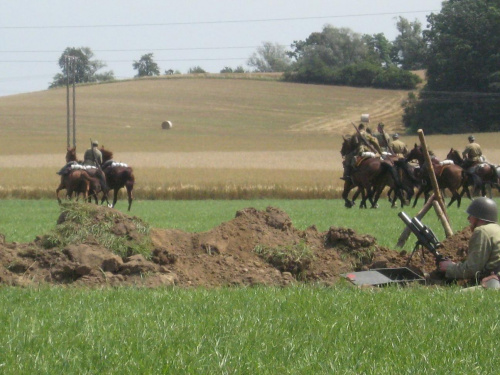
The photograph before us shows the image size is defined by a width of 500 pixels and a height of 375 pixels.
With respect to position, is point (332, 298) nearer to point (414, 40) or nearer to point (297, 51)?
point (414, 40)

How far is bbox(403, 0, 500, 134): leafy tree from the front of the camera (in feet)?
239

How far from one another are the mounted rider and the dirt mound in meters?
17.7

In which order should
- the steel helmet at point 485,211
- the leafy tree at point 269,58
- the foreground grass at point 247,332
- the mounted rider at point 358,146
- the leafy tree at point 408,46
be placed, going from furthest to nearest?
the leafy tree at point 269,58, the leafy tree at point 408,46, the mounted rider at point 358,146, the steel helmet at point 485,211, the foreground grass at point 247,332

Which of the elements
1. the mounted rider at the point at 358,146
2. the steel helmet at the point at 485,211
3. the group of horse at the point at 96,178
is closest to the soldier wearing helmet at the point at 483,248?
the steel helmet at the point at 485,211

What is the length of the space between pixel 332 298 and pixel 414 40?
104290mm

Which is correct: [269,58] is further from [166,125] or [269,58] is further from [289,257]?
[289,257]

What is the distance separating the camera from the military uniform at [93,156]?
106 ft

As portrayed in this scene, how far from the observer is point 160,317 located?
292 inches

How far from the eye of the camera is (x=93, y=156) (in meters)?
32.5

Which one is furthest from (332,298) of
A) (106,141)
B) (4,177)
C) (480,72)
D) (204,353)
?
(480,72)

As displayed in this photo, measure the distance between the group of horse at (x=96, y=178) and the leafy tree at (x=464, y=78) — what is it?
44.7 m

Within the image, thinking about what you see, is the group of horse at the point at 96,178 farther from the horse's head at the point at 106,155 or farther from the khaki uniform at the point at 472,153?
the khaki uniform at the point at 472,153

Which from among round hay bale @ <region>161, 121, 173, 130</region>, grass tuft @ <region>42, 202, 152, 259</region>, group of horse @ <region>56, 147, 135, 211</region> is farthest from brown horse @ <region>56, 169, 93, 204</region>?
round hay bale @ <region>161, 121, 173, 130</region>

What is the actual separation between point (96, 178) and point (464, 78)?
50228mm
